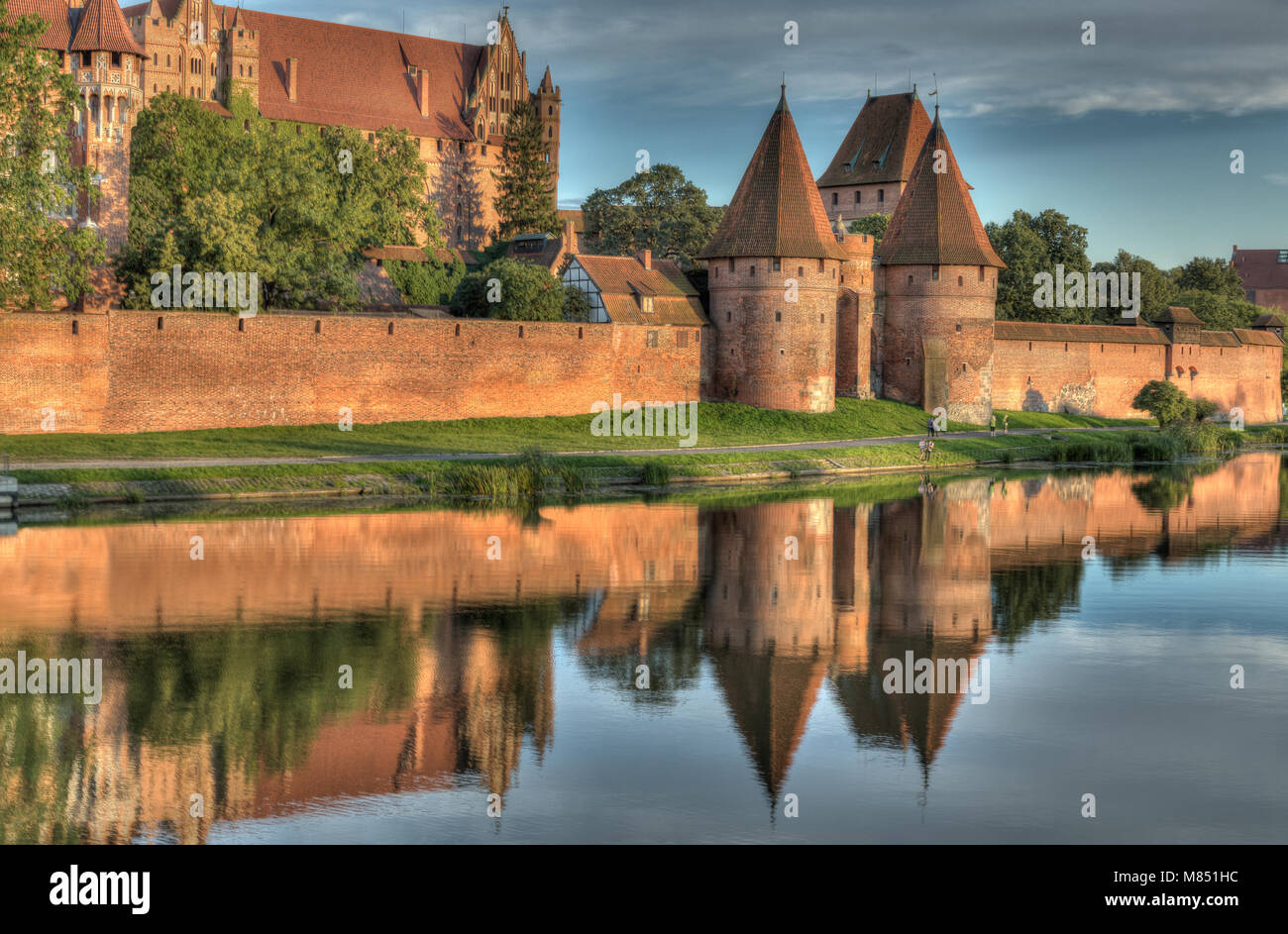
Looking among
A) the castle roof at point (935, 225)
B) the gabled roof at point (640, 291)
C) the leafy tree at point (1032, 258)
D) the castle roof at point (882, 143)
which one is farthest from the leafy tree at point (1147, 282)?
the gabled roof at point (640, 291)

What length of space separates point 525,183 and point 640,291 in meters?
29.8

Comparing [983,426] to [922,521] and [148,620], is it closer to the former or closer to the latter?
[922,521]

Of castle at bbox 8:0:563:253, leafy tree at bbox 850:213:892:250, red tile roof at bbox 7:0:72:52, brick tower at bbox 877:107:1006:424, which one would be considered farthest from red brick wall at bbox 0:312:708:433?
castle at bbox 8:0:563:253

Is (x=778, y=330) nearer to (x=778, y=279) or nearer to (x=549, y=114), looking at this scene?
(x=778, y=279)

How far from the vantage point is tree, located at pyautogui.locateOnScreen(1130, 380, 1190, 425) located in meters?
47.3

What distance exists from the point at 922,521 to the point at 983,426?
21.4 m

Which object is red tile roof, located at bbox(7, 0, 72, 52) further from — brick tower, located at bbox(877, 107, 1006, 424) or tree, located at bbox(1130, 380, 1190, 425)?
tree, located at bbox(1130, 380, 1190, 425)

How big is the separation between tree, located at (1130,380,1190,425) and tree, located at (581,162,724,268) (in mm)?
19239

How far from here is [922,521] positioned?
22.6 m

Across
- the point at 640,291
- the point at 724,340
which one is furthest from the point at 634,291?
the point at 724,340

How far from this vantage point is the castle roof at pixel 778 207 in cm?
3859

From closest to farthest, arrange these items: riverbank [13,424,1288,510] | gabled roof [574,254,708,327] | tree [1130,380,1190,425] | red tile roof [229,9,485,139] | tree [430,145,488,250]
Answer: riverbank [13,424,1288,510] < gabled roof [574,254,708,327] < tree [1130,380,1190,425] < red tile roof [229,9,485,139] < tree [430,145,488,250]

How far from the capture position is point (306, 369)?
101ft

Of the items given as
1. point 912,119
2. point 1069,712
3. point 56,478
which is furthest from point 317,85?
point 1069,712
